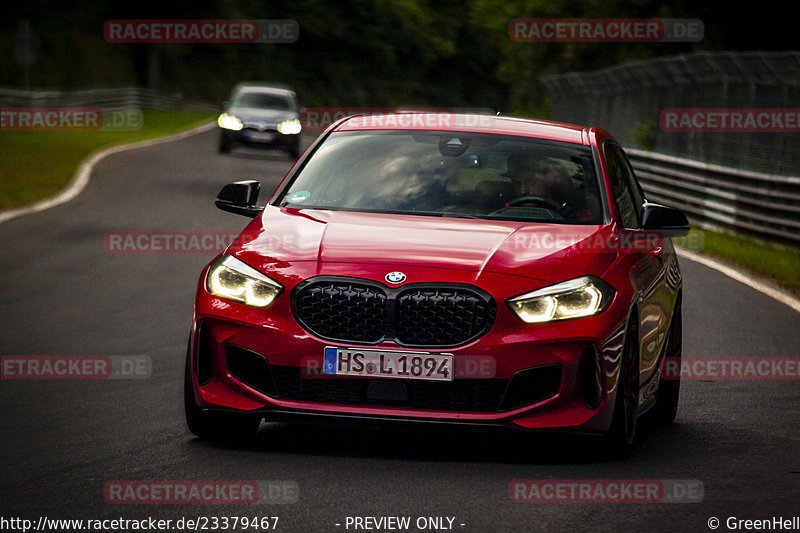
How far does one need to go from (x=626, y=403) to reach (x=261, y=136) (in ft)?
94.7

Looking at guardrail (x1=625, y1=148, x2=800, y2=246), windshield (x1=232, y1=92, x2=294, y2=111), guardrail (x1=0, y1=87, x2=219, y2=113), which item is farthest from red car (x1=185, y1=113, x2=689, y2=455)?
guardrail (x1=0, y1=87, x2=219, y2=113)

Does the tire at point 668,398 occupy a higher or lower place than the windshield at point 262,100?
higher

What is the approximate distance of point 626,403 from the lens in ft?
22.2

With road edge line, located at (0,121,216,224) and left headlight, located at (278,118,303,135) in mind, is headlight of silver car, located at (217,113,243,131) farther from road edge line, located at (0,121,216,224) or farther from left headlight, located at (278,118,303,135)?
road edge line, located at (0,121,216,224)

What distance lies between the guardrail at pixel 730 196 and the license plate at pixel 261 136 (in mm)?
11635

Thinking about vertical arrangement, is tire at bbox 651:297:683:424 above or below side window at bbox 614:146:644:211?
below

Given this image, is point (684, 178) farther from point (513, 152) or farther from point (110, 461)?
point (110, 461)

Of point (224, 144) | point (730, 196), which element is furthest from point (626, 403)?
point (224, 144)

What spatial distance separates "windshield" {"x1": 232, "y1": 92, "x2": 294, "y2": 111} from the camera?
36.8 metres

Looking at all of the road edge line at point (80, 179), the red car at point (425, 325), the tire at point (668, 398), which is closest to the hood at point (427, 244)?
the red car at point (425, 325)

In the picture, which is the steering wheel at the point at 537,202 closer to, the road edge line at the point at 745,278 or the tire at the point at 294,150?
the road edge line at the point at 745,278

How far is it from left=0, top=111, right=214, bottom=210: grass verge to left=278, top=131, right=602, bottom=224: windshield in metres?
14.2

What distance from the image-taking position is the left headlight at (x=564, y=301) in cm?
644

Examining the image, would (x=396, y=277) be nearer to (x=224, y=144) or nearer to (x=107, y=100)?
(x=224, y=144)
